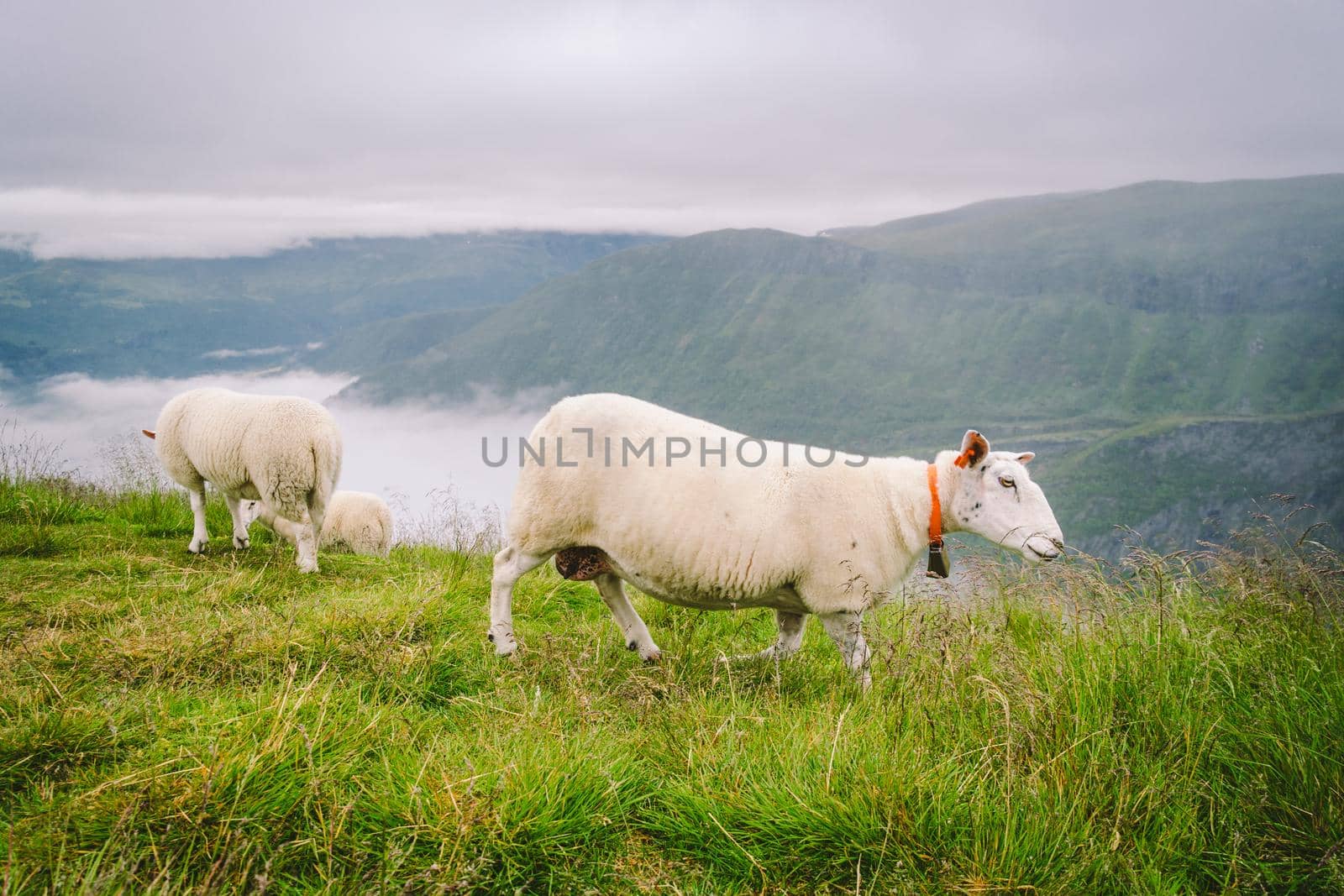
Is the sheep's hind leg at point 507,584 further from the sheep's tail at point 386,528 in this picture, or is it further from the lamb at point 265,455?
Result: the sheep's tail at point 386,528

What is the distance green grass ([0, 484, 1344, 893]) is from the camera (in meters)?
2.71

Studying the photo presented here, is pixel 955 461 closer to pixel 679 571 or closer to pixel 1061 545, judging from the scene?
pixel 1061 545

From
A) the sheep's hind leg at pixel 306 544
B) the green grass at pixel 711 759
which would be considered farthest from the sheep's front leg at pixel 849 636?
the sheep's hind leg at pixel 306 544

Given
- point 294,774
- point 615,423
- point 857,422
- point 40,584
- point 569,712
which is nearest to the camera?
point 294,774

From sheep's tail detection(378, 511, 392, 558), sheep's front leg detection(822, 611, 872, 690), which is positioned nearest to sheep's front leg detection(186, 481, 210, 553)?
sheep's tail detection(378, 511, 392, 558)

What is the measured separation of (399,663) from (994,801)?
3030 mm

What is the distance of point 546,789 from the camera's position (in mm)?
2977

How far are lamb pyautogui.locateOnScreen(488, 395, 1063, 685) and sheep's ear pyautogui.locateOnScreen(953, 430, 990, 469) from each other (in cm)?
1

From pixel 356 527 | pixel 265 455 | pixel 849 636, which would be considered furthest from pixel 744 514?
pixel 356 527

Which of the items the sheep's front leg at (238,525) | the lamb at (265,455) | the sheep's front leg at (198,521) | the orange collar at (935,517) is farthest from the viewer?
the sheep's front leg at (238,525)

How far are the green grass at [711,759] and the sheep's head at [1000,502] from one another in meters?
0.35

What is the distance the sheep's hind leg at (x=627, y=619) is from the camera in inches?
211

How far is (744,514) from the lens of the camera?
4.87 m

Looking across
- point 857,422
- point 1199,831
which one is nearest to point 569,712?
point 1199,831
